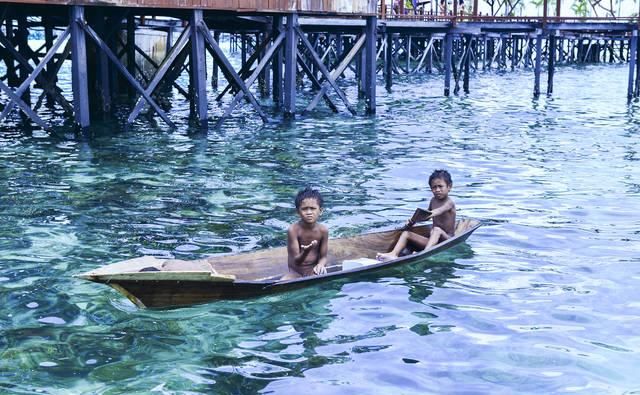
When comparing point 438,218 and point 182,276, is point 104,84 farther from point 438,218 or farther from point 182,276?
point 182,276

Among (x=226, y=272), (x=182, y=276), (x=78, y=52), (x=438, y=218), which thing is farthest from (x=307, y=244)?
(x=78, y=52)

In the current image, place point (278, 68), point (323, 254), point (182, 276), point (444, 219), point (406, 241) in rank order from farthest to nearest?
point (278, 68)
point (444, 219)
point (406, 241)
point (323, 254)
point (182, 276)

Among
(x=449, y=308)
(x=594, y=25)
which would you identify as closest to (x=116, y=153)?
(x=449, y=308)

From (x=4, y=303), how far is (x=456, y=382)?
365 cm

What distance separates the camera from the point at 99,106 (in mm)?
19750

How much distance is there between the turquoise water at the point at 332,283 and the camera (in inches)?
233

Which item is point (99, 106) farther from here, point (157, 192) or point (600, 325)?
point (600, 325)

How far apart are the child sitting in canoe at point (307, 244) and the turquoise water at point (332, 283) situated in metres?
0.20

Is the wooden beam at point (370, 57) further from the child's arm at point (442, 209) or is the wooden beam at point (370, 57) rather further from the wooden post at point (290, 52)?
the child's arm at point (442, 209)

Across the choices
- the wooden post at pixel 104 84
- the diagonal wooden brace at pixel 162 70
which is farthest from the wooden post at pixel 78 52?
the wooden post at pixel 104 84

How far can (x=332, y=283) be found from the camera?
305 inches

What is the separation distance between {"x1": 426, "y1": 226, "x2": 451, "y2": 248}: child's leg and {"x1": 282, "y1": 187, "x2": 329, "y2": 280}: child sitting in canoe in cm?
152

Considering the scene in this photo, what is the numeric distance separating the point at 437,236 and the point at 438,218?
0.22m

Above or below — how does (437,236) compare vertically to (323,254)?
below
